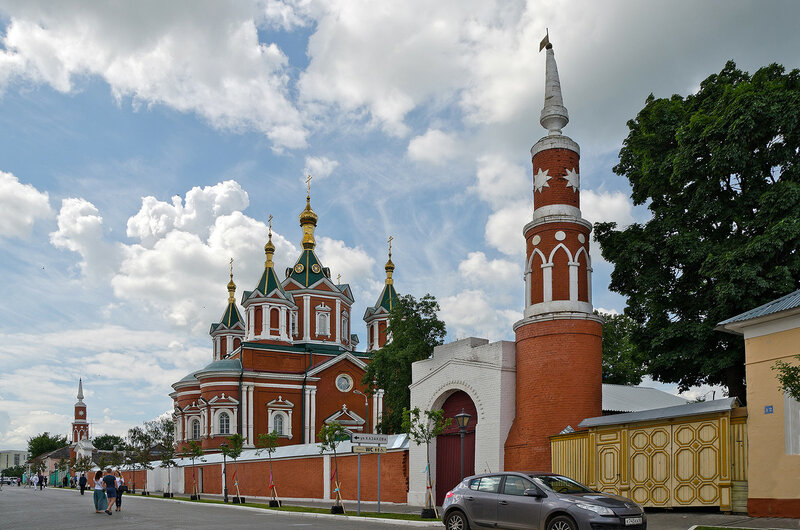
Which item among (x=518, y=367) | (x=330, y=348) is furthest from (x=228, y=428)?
(x=518, y=367)

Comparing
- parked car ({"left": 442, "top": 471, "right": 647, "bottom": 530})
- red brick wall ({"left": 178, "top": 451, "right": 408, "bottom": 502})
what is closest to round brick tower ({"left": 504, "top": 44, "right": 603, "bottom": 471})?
red brick wall ({"left": 178, "top": 451, "right": 408, "bottom": 502})

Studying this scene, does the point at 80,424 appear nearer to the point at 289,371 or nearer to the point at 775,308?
the point at 289,371

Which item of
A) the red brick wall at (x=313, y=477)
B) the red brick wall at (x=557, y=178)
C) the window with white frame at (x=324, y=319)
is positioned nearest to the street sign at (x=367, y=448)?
the red brick wall at (x=313, y=477)

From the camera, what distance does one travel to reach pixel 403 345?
40781 millimetres

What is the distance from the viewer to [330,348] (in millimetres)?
61188

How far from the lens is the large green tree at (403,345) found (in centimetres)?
3997

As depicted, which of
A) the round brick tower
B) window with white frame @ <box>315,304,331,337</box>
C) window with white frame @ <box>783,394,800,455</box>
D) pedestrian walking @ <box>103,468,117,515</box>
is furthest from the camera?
window with white frame @ <box>315,304,331,337</box>

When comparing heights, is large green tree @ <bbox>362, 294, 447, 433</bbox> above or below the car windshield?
above

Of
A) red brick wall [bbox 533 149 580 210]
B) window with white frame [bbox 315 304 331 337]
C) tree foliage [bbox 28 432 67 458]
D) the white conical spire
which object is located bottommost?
tree foliage [bbox 28 432 67 458]

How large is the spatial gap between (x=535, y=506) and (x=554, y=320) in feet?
33.4

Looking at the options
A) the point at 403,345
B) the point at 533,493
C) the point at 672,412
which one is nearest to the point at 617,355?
the point at 403,345

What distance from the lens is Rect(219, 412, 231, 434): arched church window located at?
5406 cm

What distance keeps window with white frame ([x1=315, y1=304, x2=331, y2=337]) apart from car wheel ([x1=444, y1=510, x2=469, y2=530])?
155 ft

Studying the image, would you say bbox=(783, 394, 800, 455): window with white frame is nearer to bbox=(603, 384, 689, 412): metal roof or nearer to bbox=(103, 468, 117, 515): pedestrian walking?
bbox=(603, 384, 689, 412): metal roof
